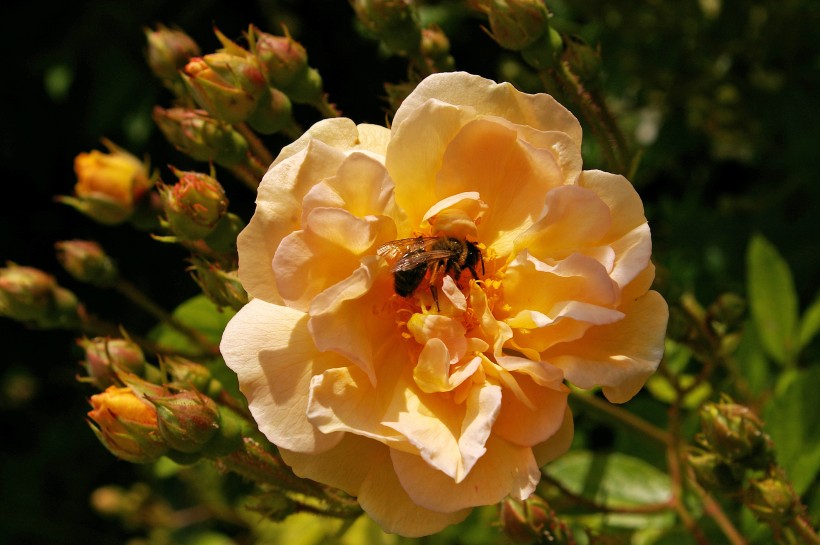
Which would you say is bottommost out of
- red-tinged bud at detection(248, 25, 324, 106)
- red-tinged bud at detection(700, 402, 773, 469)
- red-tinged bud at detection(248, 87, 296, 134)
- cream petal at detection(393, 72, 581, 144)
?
red-tinged bud at detection(700, 402, 773, 469)

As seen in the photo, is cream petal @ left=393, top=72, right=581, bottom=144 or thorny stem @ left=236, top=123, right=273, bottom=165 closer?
cream petal @ left=393, top=72, right=581, bottom=144

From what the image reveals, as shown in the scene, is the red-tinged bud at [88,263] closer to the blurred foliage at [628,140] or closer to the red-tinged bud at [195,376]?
the blurred foliage at [628,140]

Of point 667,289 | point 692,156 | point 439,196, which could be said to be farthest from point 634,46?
point 439,196

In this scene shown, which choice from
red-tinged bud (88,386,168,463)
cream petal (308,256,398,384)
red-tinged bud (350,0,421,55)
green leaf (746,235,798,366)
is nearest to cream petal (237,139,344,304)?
cream petal (308,256,398,384)

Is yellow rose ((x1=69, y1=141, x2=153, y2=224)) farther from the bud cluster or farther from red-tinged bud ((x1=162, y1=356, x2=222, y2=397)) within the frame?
the bud cluster

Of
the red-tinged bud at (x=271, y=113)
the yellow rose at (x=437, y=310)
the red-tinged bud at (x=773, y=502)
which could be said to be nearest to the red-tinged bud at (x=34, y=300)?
the red-tinged bud at (x=271, y=113)

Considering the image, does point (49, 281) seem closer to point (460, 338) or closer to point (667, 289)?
point (460, 338)
